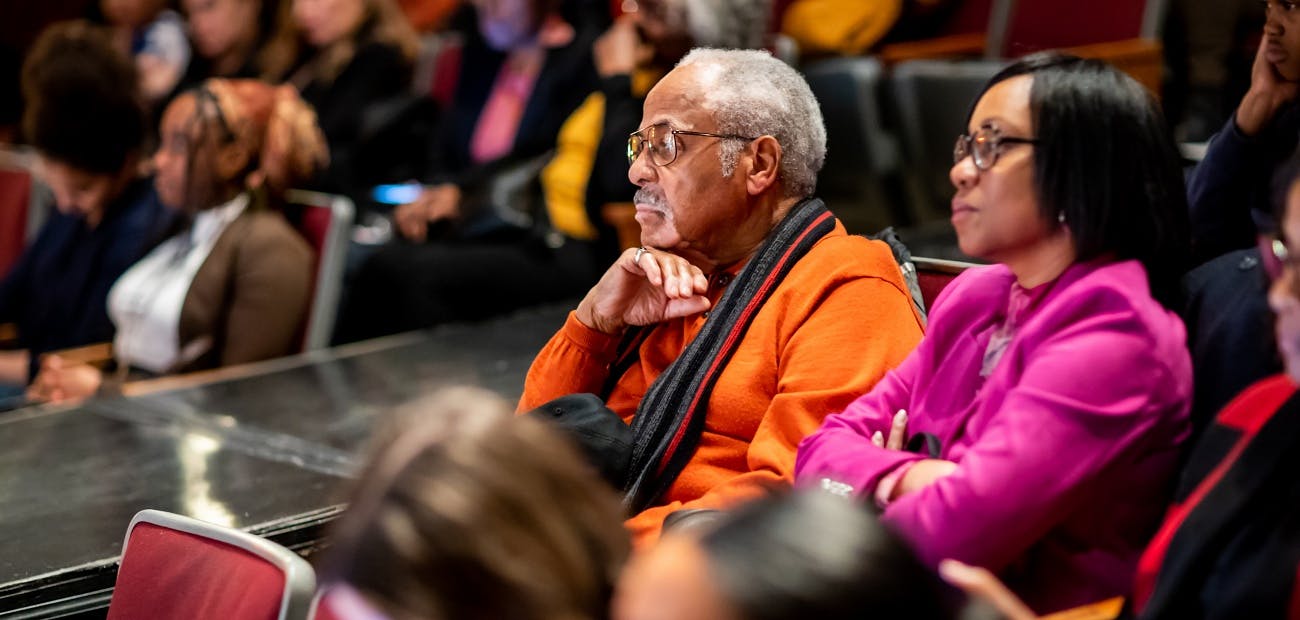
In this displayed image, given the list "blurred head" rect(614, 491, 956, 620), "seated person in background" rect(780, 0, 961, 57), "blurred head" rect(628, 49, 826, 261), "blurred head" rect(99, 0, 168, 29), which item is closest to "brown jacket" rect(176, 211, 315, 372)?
"blurred head" rect(628, 49, 826, 261)

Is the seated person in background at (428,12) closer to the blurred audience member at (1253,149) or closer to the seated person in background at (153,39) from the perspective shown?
the seated person in background at (153,39)

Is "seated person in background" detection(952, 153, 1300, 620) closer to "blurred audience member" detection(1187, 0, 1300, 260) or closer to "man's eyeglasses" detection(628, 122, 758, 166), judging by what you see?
"blurred audience member" detection(1187, 0, 1300, 260)

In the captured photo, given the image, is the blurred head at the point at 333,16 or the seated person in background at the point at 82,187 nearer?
the seated person in background at the point at 82,187

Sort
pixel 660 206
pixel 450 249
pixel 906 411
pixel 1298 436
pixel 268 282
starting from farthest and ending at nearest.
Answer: pixel 450 249 → pixel 268 282 → pixel 660 206 → pixel 906 411 → pixel 1298 436

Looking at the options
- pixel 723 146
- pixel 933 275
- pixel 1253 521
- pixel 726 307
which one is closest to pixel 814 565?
pixel 1253 521

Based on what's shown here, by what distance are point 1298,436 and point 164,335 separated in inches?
104

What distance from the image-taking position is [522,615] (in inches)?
37.6

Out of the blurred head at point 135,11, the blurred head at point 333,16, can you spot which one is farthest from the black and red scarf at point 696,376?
the blurred head at point 135,11

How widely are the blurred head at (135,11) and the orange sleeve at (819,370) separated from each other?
4.58 meters

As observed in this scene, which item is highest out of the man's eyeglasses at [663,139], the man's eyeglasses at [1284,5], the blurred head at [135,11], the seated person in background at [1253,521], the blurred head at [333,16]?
the man's eyeglasses at [1284,5]

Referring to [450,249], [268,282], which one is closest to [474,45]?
[450,249]

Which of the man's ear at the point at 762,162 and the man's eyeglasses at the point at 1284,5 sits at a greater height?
the man's eyeglasses at the point at 1284,5

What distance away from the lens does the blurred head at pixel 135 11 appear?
19.0ft

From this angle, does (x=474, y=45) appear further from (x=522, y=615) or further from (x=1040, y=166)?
(x=522, y=615)
